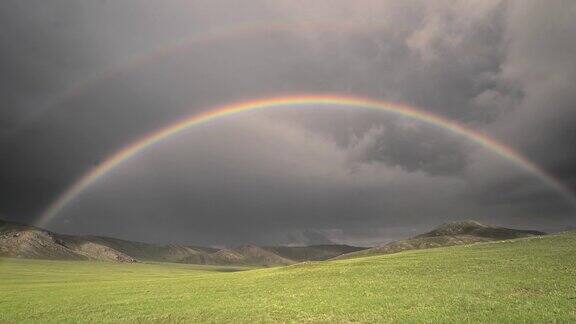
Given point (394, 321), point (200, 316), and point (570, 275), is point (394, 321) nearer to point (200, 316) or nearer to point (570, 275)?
point (200, 316)

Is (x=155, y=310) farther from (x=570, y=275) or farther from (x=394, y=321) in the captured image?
(x=570, y=275)

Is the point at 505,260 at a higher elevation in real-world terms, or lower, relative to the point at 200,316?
higher

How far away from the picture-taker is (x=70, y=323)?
32.4 meters

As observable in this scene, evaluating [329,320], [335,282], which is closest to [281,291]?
[335,282]

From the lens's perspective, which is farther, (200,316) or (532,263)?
(532,263)

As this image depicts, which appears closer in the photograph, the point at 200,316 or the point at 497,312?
the point at 497,312

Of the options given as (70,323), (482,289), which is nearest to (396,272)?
(482,289)

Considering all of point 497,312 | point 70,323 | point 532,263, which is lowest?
point 70,323

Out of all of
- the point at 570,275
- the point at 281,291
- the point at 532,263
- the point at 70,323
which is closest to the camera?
the point at 70,323

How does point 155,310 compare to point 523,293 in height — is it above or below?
below

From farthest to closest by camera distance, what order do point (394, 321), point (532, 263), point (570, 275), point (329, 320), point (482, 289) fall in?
1. point (532, 263)
2. point (570, 275)
3. point (482, 289)
4. point (329, 320)
5. point (394, 321)

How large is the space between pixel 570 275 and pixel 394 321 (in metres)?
23.0

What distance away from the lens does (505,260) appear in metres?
56.2

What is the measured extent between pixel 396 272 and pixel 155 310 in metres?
30.9
